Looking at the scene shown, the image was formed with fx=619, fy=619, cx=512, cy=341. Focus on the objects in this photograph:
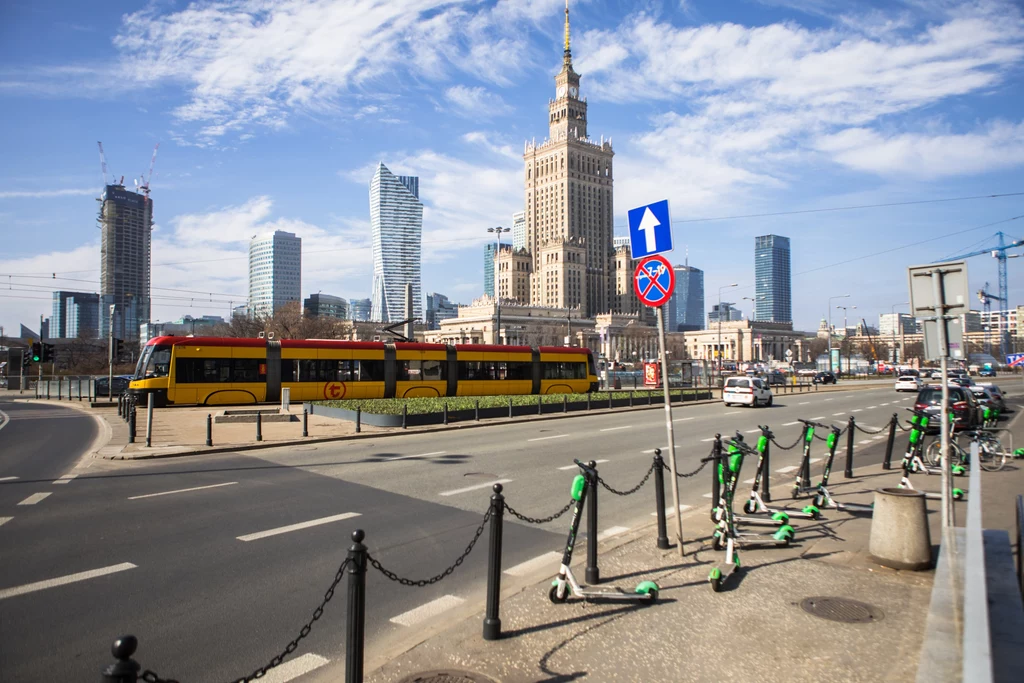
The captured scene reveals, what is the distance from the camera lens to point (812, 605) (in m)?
5.70

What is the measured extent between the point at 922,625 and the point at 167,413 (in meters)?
27.1

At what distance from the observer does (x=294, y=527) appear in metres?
8.58

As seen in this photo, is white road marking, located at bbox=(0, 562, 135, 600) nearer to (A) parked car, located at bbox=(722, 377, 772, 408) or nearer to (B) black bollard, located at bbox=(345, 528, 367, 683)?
(B) black bollard, located at bbox=(345, 528, 367, 683)

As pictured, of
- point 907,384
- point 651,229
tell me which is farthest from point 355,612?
point 907,384

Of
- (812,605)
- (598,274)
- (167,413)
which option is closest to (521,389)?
(167,413)

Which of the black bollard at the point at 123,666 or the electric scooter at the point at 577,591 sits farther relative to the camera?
the electric scooter at the point at 577,591

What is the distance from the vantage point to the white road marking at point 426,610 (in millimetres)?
5637

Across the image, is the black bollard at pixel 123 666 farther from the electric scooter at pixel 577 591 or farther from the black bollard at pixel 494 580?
the electric scooter at pixel 577 591

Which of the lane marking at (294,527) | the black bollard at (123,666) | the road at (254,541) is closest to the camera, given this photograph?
the black bollard at (123,666)

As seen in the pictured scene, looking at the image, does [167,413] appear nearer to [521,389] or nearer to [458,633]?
[521,389]

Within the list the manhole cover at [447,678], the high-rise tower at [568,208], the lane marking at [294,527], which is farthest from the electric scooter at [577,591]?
the high-rise tower at [568,208]

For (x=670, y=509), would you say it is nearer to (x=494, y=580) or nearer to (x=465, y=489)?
(x=465, y=489)

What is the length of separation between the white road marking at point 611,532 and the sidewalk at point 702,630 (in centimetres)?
92

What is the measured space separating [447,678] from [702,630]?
7.21 ft
